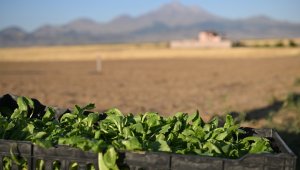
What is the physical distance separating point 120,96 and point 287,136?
7054 millimetres

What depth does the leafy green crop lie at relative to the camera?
2.13 meters

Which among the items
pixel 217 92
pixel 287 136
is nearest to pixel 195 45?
pixel 217 92

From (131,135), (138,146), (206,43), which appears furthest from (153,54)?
(138,146)

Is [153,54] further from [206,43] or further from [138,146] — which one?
[138,146]

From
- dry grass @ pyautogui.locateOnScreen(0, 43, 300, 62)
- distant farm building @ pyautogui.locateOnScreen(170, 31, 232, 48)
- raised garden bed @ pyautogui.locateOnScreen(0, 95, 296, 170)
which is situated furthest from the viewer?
distant farm building @ pyautogui.locateOnScreen(170, 31, 232, 48)

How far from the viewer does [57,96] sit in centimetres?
1282

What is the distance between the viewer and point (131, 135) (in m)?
2.38

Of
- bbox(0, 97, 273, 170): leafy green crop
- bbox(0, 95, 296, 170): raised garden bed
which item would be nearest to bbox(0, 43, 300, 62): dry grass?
bbox(0, 97, 273, 170): leafy green crop

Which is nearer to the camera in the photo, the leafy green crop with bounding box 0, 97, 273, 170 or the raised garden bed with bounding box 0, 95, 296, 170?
the raised garden bed with bounding box 0, 95, 296, 170

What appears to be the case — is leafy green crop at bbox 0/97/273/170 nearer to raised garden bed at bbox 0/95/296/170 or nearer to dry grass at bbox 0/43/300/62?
raised garden bed at bbox 0/95/296/170

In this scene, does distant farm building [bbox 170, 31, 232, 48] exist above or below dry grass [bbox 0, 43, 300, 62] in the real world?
above

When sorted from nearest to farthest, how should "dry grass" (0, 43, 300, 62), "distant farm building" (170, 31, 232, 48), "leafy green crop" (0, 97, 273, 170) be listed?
1. "leafy green crop" (0, 97, 273, 170)
2. "dry grass" (0, 43, 300, 62)
3. "distant farm building" (170, 31, 232, 48)

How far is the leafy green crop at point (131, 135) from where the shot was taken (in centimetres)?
213

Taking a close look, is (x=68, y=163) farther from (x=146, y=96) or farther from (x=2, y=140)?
(x=146, y=96)
